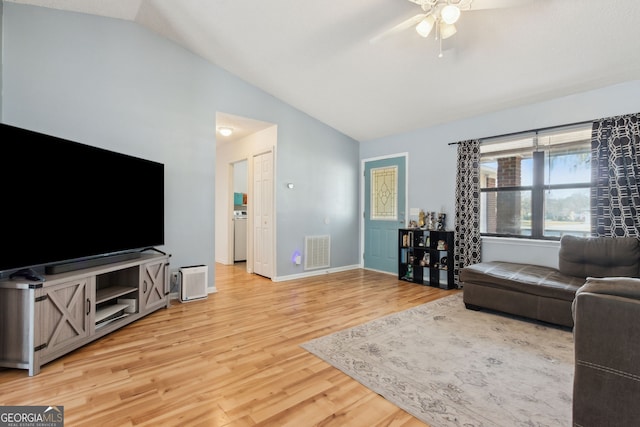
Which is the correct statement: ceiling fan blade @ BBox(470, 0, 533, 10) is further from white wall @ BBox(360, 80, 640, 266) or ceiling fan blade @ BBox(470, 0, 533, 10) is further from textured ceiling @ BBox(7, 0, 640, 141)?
white wall @ BBox(360, 80, 640, 266)

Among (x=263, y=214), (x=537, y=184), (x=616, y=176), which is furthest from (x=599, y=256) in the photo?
(x=263, y=214)

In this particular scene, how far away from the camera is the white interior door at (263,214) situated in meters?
5.14

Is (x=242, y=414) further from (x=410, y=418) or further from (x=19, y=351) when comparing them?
(x=19, y=351)

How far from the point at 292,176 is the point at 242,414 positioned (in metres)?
3.93

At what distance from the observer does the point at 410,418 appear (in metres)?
1.71

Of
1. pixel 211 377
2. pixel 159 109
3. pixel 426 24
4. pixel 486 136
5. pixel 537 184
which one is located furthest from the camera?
pixel 486 136

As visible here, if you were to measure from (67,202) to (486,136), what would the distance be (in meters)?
5.16

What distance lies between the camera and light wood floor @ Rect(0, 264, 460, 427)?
1.71 metres

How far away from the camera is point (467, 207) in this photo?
14.9ft

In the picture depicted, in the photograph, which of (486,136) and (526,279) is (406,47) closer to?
(486,136)

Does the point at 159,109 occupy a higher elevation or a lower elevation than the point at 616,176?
higher

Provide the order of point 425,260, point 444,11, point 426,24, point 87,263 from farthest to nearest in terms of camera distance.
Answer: point 425,260
point 87,263
point 426,24
point 444,11

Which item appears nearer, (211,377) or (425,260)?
(211,377)

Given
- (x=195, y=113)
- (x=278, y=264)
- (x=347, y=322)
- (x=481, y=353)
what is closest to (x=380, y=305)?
(x=347, y=322)
